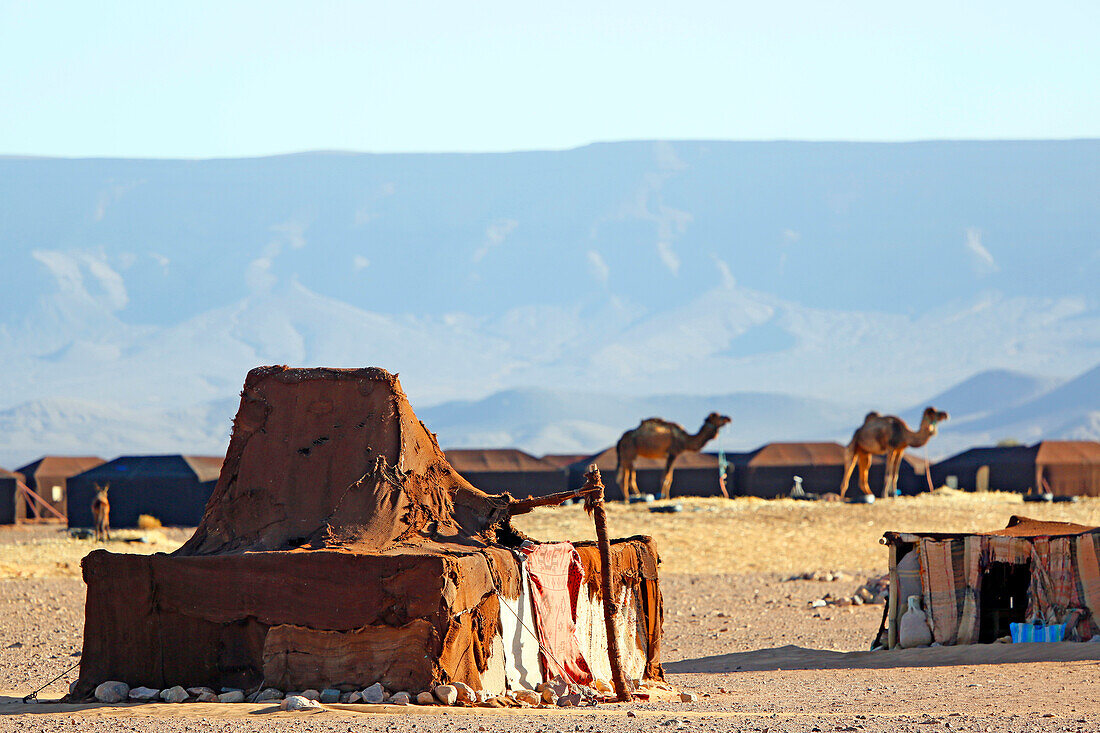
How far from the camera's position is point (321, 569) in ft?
41.4

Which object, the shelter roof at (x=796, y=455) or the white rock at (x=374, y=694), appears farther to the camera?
the shelter roof at (x=796, y=455)

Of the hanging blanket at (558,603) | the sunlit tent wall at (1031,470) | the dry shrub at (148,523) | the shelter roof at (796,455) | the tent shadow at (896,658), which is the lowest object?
the tent shadow at (896,658)

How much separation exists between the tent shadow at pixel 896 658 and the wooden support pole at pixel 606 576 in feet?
17.6

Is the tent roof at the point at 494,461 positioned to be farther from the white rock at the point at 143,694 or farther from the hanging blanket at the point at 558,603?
the white rock at the point at 143,694

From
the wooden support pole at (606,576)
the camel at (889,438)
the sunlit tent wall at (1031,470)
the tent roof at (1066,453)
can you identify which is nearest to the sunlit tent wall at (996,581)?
the wooden support pole at (606,576)

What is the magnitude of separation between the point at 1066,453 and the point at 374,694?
45.8 meters

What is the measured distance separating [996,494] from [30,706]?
37.9m

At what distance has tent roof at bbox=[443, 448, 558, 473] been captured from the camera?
53562 millimetres

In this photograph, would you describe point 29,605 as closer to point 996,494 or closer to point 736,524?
point 736,524

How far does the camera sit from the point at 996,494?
46750mm

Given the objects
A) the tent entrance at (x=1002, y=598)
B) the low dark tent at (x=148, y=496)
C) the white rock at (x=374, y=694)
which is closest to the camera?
the white rock at (x=374, y=694)

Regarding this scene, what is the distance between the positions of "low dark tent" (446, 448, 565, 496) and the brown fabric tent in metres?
38.6

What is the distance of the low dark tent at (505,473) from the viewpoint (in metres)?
53.3

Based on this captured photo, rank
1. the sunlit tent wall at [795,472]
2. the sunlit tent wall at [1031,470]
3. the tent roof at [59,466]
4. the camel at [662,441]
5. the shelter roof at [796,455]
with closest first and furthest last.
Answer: the camel at [662,441] → the sunlit tent wall at [1031,470] → the sunlit tent wall at [795,472] → the shelter roof at [796,455] → the tent roof at [59,466]
